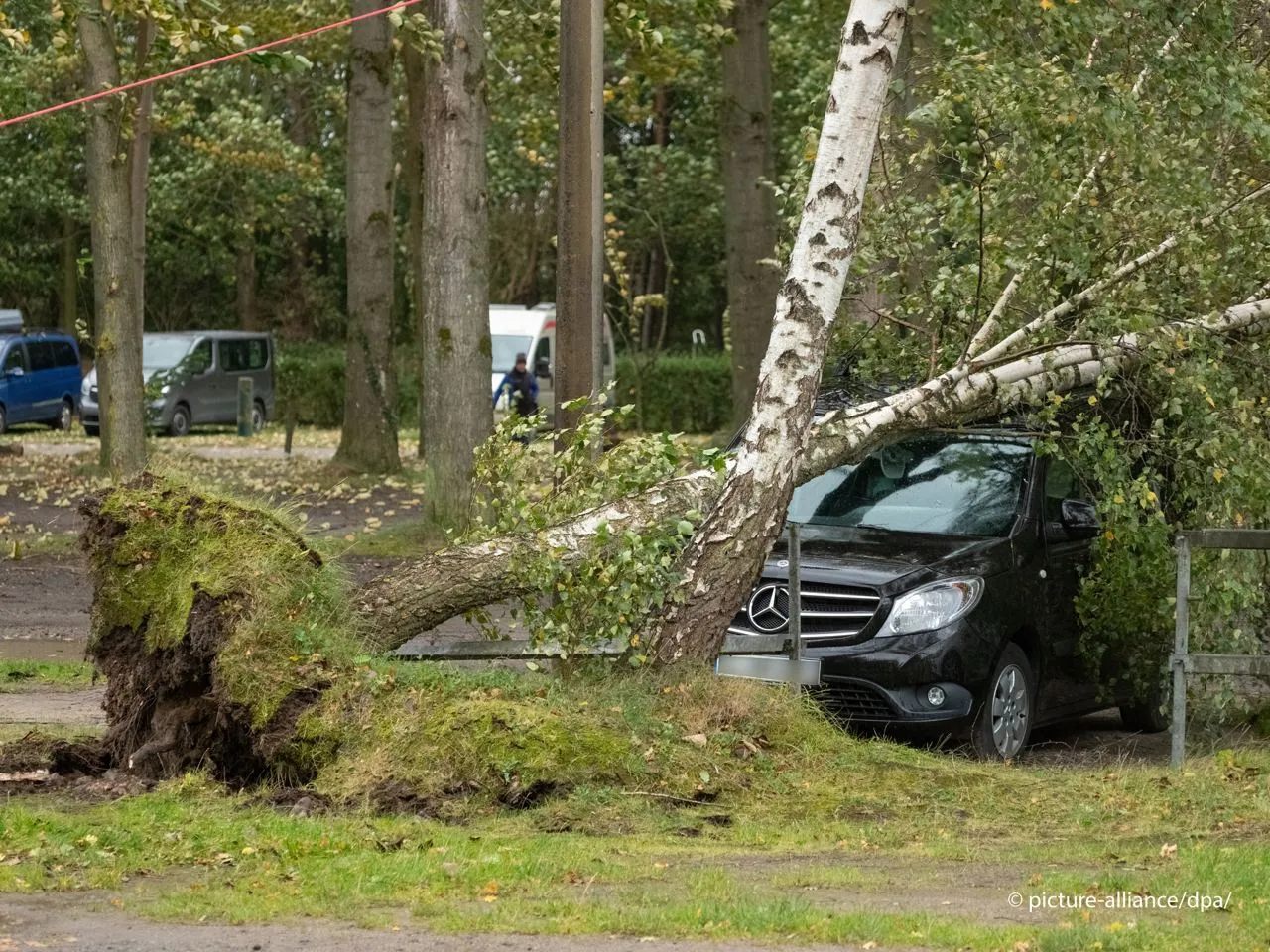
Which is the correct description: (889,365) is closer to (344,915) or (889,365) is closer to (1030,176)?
(1030,176)

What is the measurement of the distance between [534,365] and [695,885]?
30.9 meters

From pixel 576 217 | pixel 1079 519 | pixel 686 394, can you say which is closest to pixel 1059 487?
pixel 1079 519

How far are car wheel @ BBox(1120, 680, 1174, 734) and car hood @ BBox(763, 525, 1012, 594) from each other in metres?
1.72

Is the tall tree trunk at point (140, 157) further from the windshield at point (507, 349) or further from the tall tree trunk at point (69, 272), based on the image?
the tall tree trunk at point (69, 272)

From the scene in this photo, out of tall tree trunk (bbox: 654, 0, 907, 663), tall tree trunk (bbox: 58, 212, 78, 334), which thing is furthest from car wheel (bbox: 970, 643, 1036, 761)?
tall tree trunk (bbox: 58, 212, 78, 334)

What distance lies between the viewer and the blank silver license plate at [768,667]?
352 inches

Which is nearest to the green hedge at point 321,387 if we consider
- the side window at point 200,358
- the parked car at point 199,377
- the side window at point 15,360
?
the parked car at point 199,377

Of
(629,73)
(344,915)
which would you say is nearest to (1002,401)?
(344,915)

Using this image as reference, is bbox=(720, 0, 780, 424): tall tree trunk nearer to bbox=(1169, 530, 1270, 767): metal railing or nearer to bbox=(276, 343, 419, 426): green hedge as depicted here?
bbox=(1169, 530, 1270, 767): metal railing

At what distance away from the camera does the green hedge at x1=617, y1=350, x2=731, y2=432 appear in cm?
4088

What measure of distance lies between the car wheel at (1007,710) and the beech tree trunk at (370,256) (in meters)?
15.4

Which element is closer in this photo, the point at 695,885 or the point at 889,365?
the point at 695,885

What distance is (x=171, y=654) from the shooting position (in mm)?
7855

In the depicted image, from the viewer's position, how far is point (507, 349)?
36.7 m
